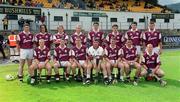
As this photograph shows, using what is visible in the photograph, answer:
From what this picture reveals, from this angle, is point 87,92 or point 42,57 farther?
point 42,57

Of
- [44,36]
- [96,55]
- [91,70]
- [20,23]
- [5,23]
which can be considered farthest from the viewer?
[20,23]

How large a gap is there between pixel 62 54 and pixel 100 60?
131 centimetres

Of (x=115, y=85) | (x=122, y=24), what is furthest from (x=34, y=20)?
(x=115, y=85)

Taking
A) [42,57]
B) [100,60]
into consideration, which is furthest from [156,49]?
[42,57]

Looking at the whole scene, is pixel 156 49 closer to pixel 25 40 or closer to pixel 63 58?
pixel 63 58

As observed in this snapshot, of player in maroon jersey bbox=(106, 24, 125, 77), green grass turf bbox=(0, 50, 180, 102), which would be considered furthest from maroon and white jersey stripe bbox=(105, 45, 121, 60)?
green grass turf bbox=(0, 50, 180, 102)

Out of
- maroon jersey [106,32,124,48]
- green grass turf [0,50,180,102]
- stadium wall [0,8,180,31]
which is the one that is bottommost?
green grass turf [0,50,180,102]

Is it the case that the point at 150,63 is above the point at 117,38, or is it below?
below

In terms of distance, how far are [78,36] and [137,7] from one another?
33.5 m

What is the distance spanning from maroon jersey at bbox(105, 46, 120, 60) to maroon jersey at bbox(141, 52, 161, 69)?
0.92 meters

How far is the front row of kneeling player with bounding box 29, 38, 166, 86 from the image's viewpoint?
14.1 meters

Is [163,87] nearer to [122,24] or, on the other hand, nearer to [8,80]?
[8,80]

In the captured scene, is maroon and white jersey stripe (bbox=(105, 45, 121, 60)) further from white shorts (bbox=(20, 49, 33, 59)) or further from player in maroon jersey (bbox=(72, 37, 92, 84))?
white shorts (bbox=(20, 49, 33, 59))

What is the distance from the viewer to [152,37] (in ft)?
50.6
